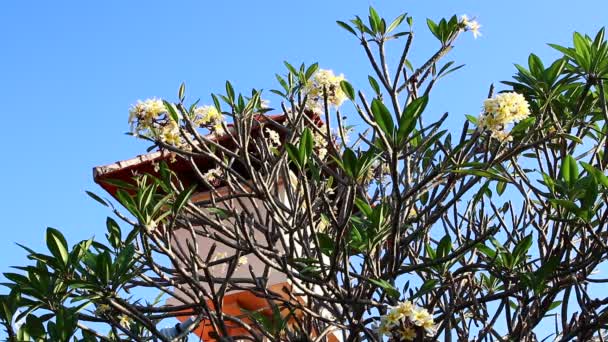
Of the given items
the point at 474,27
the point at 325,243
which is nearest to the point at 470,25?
the point at 474,27

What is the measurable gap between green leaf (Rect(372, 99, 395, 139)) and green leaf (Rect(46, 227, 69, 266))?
100 centimetres

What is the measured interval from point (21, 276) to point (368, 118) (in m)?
1.17

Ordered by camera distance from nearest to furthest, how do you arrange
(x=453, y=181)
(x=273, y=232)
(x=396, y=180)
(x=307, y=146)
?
1. (x=396, y=180)
2. (x=307, y=146)
3. (x=453, y=181)
4. (x=273, y=232)

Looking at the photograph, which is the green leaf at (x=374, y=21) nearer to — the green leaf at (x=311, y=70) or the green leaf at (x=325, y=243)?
the green leaf at (x=311, y=70)

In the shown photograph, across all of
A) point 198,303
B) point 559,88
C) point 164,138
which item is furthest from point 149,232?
point 559,88

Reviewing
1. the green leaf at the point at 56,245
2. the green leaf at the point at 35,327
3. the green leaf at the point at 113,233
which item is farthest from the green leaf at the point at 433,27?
the green leaf at the point at 35,327

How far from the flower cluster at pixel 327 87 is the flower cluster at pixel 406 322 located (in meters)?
0.82

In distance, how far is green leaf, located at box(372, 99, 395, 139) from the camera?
7.20 feet

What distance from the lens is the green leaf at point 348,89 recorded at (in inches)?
106

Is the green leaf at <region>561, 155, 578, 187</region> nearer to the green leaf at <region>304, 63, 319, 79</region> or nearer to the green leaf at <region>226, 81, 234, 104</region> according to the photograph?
the green leaf at <region>304, 63, 319, 79</region>

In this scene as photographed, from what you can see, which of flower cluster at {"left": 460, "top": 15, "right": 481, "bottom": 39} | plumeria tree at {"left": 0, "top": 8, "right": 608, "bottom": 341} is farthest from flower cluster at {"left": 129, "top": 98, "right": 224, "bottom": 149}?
flower cluster at {"left": 460, "top": 15, "right": 481, "bottom": 39}

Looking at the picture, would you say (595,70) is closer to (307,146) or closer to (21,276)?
(307,146)

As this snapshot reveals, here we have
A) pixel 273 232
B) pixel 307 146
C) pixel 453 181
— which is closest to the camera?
pixel 307 146

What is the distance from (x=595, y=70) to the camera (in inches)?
104
